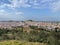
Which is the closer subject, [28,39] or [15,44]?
[15,44]

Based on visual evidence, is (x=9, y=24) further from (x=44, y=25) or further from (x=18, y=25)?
Answer: (x=44, y=25)

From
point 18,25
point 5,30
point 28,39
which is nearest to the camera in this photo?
point 28,39

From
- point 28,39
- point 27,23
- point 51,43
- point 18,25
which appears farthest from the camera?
point 27,23

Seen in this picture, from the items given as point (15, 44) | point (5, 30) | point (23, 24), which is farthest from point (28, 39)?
point (23, 24)

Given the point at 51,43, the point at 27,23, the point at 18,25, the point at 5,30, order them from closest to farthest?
1. the point at 51,43
2. the point at 5,30
3. the point at 18,25
4. the point at 27,23

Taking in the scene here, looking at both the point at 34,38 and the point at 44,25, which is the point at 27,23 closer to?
the point at 44,25

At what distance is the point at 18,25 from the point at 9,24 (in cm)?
126

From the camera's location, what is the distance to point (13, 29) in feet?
71.4

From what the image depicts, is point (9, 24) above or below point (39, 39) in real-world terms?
above

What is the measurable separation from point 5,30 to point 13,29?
1095mm

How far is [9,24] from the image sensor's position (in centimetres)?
2192

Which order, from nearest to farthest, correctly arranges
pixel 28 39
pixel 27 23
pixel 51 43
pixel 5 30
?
pixel 51 43
pixel 28 39
pixel 5 30
pixel 27 23

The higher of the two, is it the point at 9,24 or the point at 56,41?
the point at 9,24

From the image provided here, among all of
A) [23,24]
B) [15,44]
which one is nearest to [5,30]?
[23,24]
